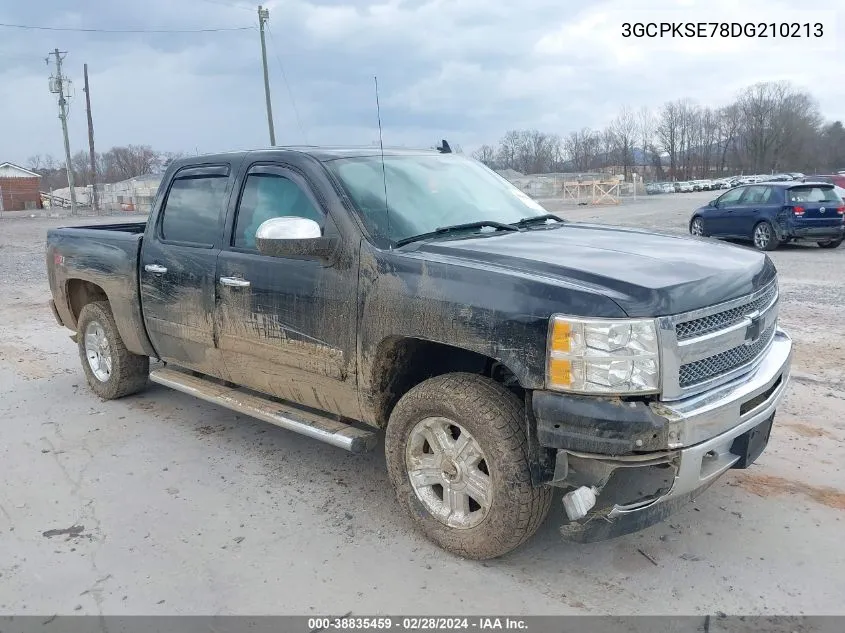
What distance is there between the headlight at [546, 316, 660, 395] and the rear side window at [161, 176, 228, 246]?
8.63 ft

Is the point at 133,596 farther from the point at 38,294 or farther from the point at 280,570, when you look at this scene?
the point at 38,294

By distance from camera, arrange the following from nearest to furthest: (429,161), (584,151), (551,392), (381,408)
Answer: (551,392)
(381,408)
(429,161)
(584,151)

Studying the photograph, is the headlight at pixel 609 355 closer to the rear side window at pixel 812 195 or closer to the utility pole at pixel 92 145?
the rear side window at pixel 812 195

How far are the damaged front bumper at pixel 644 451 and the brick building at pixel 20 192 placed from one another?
73489 millimetres

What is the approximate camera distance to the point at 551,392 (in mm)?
2992

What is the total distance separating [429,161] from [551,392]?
2.14 metres

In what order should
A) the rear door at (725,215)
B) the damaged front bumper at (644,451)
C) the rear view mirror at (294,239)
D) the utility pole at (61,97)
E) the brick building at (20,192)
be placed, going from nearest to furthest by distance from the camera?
the damaged front bumper at (644,451)
the rear view mirror at (294,239)
the rear door at (725,215)
the utility pole at (61,97)
the brick building at (20,192)

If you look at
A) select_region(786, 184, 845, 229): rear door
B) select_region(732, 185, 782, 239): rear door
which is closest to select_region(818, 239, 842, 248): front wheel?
select_region(786, 184, 845, 229): rear door

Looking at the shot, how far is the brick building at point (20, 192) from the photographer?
219 ft

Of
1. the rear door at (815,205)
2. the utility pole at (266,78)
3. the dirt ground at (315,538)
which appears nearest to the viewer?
the dirt ground at (315,538)

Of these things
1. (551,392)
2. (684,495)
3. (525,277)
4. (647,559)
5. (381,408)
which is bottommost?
Answer: (647,559)

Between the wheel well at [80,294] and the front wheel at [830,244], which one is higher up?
the wheel well at [80,294]

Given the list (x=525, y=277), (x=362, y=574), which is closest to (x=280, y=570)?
(x=362, y=574)

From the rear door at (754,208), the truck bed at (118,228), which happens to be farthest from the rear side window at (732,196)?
the truck bed at (118,228)
